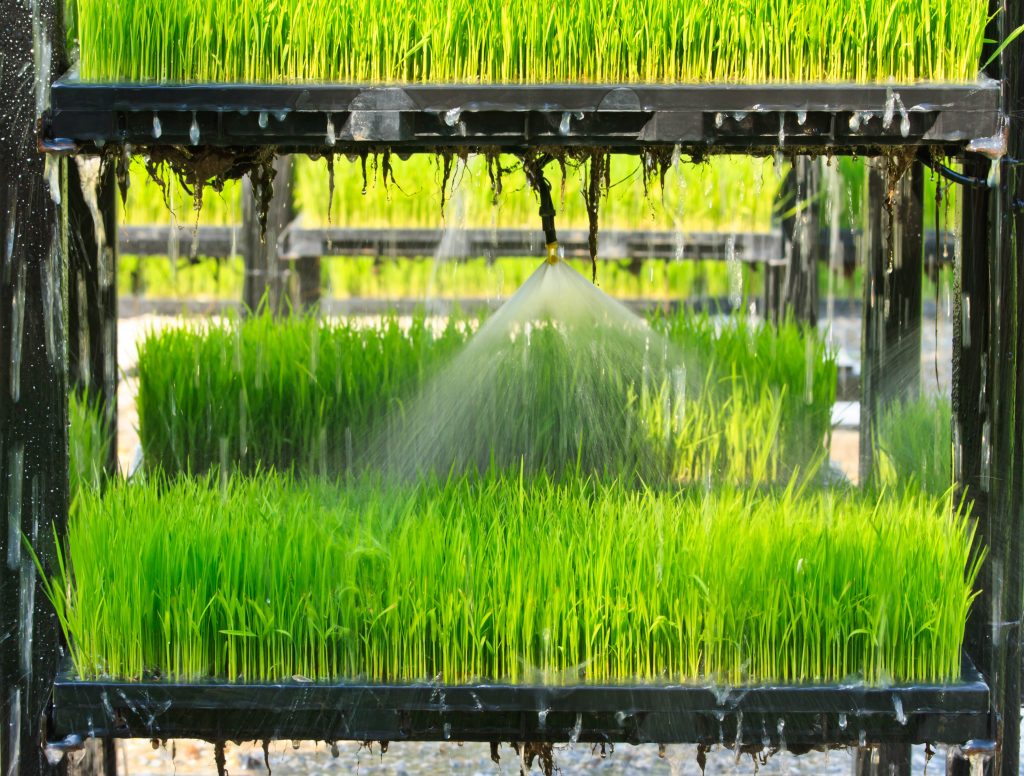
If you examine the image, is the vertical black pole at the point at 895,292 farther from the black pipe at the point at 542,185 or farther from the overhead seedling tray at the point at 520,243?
the overhead seedling tray at the point at 520,243

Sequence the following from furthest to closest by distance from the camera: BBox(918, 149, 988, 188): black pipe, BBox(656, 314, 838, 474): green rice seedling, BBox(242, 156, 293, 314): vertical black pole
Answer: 1. BBox(242, 156, 293, 314): vertical black pole
2. BBox(656, 314, 838, 474): green rice seedling
3. BBox(918, 149, 988, 188): black pipe

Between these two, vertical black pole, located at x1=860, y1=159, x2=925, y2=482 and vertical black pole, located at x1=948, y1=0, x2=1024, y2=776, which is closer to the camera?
vertical black pole, located at x1=948, y1=0, x2=1024, y2=776

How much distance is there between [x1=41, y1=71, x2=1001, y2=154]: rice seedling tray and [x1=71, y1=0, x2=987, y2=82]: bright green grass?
3.8 inches

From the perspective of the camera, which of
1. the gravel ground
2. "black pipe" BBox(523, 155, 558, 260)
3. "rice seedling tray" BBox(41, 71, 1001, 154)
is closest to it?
"rice seedling tray" BBox(41, 71, 1001, 154)

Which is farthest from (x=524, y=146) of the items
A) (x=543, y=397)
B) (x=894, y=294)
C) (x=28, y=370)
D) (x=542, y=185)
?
(x=894, y=294)

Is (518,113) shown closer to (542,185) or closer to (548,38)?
(548,38)

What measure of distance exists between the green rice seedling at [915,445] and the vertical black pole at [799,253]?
127cm

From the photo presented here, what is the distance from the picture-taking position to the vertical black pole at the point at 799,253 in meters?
3.98

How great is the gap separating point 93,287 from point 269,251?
1884mm

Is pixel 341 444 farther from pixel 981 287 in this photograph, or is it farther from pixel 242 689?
pixel 981 287

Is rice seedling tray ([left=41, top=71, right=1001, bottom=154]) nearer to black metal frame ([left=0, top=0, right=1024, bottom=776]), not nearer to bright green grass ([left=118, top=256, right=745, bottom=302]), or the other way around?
black metal frame ([left=0, top=0, right=1024, bottom=776])

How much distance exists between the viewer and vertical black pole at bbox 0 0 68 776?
1.54 meters

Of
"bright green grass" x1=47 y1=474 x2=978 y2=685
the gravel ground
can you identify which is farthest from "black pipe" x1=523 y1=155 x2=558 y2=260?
the gravel ground

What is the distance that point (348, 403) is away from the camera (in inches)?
99.3
